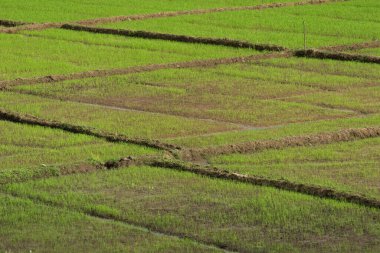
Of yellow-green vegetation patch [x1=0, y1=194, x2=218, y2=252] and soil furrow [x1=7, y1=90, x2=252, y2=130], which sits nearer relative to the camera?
yellow-green vegetation patch [x1=0, y1=194, x2=218, y2=252]

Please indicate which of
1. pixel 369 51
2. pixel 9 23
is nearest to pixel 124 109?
pixel 369 51

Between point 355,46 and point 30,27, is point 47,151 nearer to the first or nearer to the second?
point 355,46

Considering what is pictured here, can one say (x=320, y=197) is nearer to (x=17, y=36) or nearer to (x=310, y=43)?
(x=310, y=43)

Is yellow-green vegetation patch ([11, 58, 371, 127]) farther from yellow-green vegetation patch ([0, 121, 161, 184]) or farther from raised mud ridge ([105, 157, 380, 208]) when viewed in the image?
raised mud ridge ([105, 157, 380, 208])

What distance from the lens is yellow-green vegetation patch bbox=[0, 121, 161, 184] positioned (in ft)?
31.2

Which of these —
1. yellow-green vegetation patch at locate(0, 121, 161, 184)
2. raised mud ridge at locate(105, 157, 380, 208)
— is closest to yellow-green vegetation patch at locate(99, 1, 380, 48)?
yellow-green vegetation patch at locate(0, 121, 161, 184)

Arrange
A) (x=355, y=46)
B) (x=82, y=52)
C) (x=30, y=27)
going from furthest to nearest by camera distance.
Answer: (x=30, y=27), (x=82, y=52), (x=355, y=46)

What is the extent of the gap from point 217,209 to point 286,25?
10.9m

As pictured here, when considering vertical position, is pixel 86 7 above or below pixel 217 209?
below

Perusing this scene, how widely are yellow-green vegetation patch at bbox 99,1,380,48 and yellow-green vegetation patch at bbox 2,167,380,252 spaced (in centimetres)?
763

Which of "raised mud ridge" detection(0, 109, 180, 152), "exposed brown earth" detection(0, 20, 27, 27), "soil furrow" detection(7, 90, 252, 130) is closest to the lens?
"raised mud ridge" detection(0, 109, 180, 152)

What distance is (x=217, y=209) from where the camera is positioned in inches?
332

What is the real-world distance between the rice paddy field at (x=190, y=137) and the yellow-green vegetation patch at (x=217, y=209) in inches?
0.6

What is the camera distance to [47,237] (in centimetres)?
776
